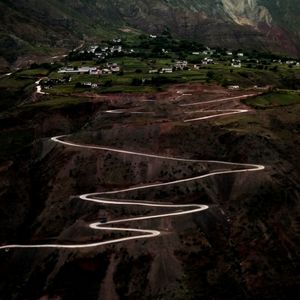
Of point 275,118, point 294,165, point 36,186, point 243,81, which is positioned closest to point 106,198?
point 36,186

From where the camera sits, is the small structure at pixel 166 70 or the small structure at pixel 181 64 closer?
the small structure at pixel 166 70

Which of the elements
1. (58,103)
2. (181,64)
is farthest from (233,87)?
(58,103)

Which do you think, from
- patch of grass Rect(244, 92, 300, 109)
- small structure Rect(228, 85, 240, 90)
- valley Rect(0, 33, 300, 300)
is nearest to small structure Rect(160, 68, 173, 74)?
valley Rect(0, 33, 300, 300)

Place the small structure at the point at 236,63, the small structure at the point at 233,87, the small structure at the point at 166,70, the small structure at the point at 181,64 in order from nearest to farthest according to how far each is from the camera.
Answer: the small structure at the point at 233,87 → the small structure at the point at 166,70 → the small structure at the point at 181,64 → the small structure at the point at 236,63

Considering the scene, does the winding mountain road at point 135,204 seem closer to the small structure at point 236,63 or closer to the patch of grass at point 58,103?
the patch of grass at point 58,103

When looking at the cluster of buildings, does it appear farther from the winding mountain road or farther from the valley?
the winding mountain road

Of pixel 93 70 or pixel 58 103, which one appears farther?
pixel 93 70

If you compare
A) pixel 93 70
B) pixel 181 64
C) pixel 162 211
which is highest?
pixel 162 211

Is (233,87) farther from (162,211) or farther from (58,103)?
(162,211)

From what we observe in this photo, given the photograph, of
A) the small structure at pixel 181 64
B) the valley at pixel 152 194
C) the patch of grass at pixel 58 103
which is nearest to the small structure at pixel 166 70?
the small structure at pixel 181 64

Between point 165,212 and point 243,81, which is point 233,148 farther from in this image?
point 243,81

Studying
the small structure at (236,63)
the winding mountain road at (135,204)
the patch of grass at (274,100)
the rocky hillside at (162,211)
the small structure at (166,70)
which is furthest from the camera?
the small structure at (236,63)
